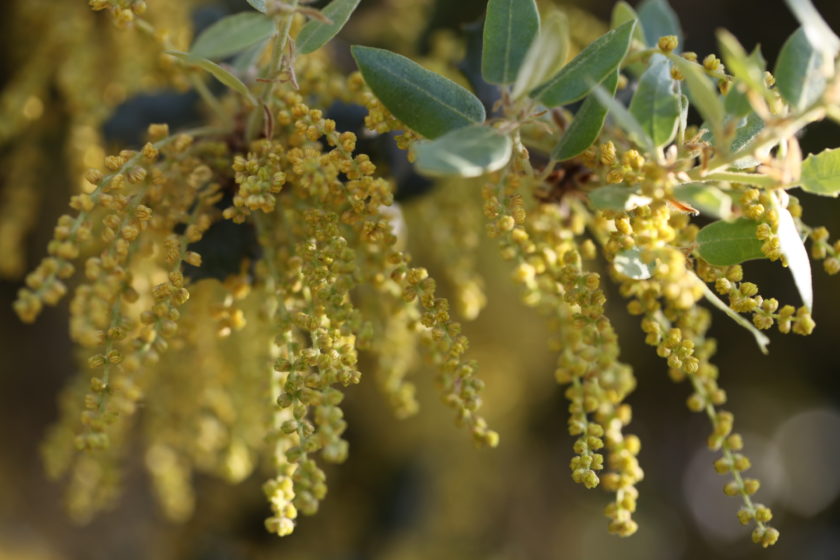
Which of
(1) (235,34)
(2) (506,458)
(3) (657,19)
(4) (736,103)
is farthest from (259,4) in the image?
(2) (506,458)

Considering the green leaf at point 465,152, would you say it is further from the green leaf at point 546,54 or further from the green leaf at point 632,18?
the green leaf at point 632,18

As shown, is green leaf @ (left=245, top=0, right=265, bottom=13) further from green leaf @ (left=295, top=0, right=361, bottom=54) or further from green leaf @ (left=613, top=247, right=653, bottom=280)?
green leaf @ (left=613, top=247, right=653, bottom=280)

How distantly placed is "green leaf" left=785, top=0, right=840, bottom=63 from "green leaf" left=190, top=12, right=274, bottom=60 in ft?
1.17

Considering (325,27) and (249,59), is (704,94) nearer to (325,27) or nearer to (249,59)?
(325,27)

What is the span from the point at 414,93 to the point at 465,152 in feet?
→ 0.38

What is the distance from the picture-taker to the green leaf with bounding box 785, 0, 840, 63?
0.46 meters

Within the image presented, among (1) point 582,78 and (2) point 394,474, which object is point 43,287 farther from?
(2) point 394,474

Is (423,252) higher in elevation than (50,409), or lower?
higher

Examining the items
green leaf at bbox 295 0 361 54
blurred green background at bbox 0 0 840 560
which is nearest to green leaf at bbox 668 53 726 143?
green leaf at bbox 295 0 361 54

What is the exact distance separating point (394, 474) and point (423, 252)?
51 cm

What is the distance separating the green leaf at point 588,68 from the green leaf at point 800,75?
0.11 meters

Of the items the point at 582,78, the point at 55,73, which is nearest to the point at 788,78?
the point at 582,78

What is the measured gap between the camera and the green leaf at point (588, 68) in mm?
582

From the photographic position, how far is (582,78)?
0.59m
